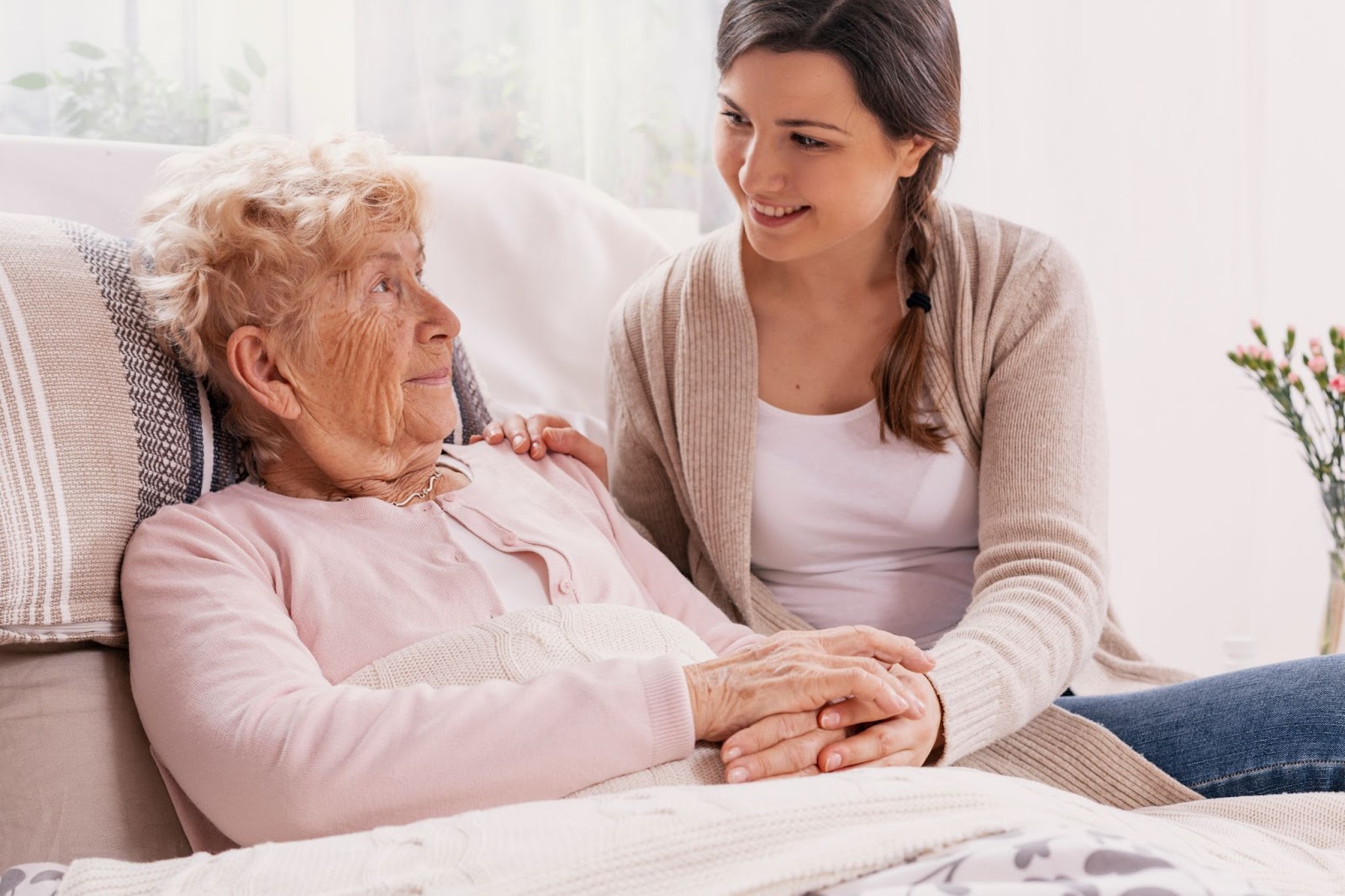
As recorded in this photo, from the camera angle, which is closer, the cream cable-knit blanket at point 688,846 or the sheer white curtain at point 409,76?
the cream cable-knit blanket at point 688,846

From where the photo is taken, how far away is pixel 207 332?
1.40m

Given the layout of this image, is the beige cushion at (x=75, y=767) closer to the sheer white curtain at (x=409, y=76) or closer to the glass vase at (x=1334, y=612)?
the sheer white curtain at (x=409, y=76)

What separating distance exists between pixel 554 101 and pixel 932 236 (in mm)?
1036

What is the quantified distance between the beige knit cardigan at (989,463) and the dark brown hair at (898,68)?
0.03 meters

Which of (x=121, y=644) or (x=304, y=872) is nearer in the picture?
(x=304, y=872)

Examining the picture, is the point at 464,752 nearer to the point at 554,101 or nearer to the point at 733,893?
the point at 733,893

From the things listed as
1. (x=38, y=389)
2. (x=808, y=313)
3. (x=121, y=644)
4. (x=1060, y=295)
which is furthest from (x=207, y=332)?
(x=1060, y=295)

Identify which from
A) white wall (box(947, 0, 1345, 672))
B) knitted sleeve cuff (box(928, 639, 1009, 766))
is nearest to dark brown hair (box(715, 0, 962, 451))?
knitted sleeve cuff (box(928, 639, 1009, 766))

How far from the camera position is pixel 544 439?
164cm

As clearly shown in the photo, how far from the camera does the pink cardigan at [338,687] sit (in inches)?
42.6

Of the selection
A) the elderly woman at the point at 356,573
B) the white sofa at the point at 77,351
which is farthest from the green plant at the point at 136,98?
the elderly woman at the point at 356,573

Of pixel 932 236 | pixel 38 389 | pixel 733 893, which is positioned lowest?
pixel 733 893

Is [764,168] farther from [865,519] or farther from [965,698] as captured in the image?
[965,698]

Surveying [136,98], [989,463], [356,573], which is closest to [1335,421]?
[989,463]
